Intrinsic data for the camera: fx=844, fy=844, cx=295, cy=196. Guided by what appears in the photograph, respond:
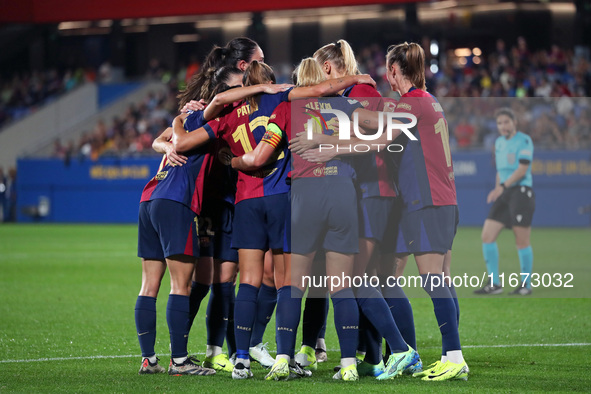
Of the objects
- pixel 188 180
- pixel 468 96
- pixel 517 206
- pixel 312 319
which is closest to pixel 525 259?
pixel 517 206

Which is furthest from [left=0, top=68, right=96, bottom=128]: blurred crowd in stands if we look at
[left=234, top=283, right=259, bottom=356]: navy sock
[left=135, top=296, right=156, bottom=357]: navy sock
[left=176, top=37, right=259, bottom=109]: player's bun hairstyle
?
[left=234, top=283, right=259, bottom=356]: navy sock

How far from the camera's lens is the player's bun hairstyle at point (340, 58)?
573cm

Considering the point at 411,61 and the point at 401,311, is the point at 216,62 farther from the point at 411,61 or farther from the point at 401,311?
the point at 401,311

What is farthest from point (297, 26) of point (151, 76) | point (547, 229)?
point (547, 229)

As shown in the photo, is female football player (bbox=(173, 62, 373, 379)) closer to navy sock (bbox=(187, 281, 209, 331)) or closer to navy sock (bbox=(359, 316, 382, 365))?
navy sock (bbox=(187, 281, 209, 331))

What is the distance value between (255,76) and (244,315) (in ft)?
5.29

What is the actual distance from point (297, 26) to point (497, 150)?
2460cm

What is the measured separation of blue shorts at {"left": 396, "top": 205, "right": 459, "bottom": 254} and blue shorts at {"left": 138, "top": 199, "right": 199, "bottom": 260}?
56.9 inches

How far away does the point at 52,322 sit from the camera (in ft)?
28.3

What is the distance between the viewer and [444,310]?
550 cm

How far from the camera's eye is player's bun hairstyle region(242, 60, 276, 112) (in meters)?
5.71

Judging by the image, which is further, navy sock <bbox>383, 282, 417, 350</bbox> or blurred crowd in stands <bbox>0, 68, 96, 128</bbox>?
blurred crowd in stands <bbox>0, 68, 96, 128</bbox>

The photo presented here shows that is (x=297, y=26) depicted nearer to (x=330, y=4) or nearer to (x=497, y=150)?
(x=330, y=4)

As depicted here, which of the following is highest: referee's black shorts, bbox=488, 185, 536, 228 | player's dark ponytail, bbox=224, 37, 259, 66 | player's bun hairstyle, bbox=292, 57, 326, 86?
player's dark ponytail, bbox=224, 37, 259, 66
